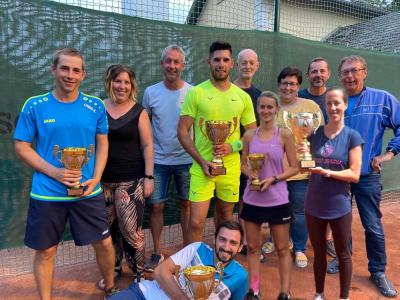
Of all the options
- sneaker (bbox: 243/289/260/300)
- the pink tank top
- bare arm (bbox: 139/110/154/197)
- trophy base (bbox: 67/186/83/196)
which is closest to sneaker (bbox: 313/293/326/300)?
sneaker (bbox: 243/289/260/300)

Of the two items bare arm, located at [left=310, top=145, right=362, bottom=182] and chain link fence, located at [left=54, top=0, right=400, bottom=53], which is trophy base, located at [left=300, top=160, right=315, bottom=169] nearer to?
bare arm, located at [left=310, top=145, right=362, bottom=182]

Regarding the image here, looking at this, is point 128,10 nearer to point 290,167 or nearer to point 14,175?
point 14,175

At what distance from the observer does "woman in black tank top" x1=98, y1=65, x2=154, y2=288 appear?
2.79 m

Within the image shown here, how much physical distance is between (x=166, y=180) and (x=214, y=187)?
590 mm

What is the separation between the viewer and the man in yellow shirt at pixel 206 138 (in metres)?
2.88

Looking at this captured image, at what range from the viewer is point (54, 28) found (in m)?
3.26

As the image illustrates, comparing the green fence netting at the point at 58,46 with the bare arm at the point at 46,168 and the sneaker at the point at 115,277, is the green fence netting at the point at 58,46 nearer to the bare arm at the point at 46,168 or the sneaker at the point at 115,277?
the sneaker at the point at 115,277

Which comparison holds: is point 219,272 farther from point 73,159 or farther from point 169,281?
point 73,159

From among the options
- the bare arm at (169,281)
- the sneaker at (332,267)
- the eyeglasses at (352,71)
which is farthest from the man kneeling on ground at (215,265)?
the eyeglasses at (352,71)

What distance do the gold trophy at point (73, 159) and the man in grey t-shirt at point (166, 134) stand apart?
3.29ft

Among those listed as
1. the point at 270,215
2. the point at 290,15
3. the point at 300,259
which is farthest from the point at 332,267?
the point at 290,15

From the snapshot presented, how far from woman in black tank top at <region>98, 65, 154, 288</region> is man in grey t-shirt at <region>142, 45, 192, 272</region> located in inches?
14.4

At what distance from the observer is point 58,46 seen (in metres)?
3.29

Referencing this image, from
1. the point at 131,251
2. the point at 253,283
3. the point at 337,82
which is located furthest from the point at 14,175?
the point at 337,82
